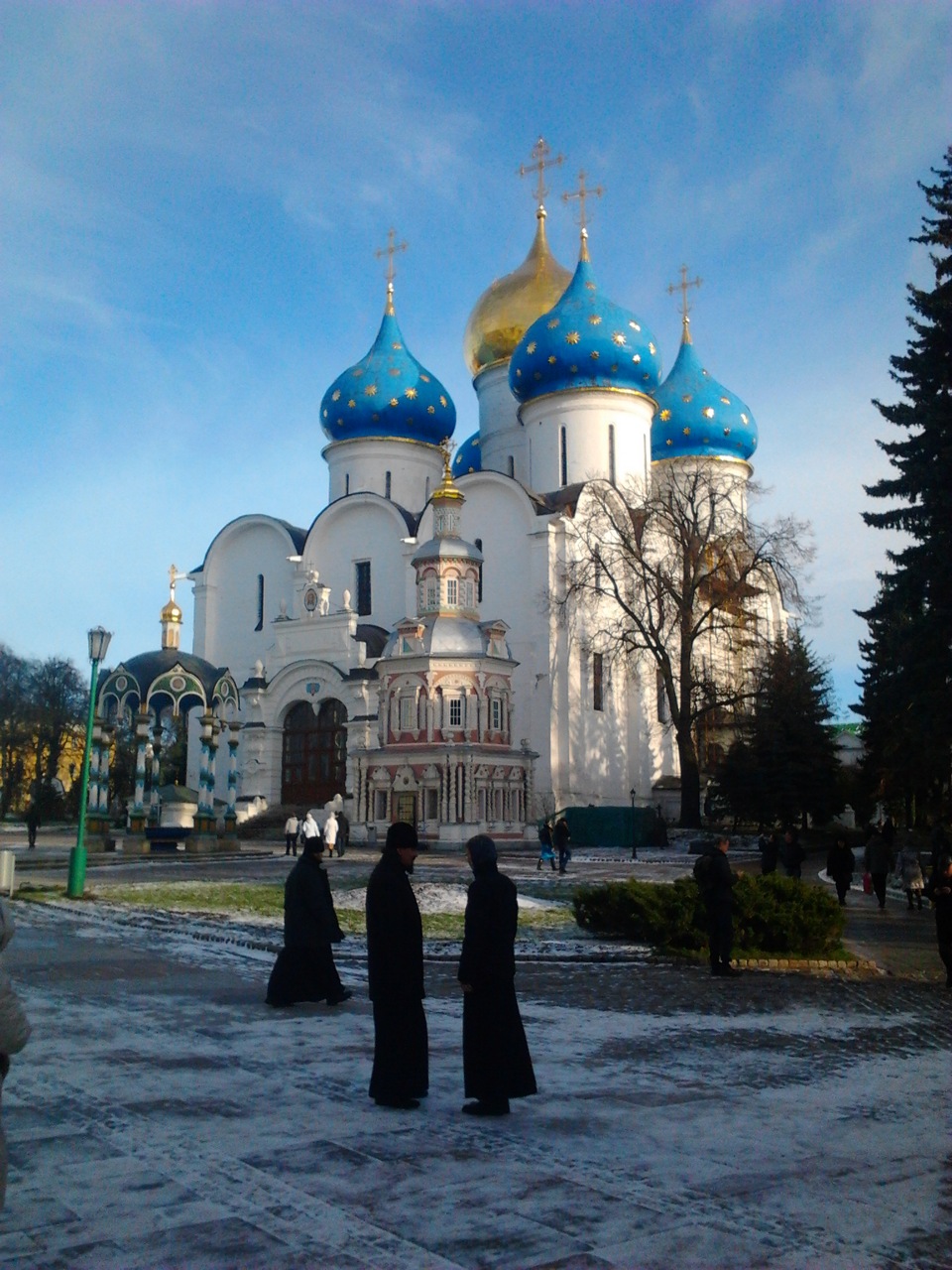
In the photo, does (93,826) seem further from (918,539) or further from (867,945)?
(867,945)

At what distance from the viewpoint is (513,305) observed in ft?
140

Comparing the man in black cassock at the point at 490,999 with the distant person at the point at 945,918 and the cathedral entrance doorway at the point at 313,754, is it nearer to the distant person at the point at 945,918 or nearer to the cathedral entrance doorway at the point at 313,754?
the distant person at the point at 945,918

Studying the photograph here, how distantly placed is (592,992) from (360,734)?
25958 millimetres

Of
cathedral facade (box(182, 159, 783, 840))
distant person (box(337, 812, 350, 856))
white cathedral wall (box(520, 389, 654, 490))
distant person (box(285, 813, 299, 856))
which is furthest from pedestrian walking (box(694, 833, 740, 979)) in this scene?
white cathedral wall (box(520, 389, 654, 490))

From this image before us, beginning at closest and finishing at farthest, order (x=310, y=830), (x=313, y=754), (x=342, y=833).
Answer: (x=310, y=830)
(x=342, y=833)
(x=313, y=754)

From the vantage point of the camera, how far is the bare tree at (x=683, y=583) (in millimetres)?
30438

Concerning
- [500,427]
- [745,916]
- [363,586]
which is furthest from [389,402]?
[745,916]

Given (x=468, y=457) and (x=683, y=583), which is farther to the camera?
(x=468, y=457)

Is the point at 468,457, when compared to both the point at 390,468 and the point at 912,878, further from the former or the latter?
the point at 912,878

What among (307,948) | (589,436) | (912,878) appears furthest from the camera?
(589,436)

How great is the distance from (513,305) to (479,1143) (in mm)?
40203

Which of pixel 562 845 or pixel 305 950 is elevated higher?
pixel 562 845

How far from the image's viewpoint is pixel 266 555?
138ft

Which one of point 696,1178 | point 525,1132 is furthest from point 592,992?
point 696,1178
